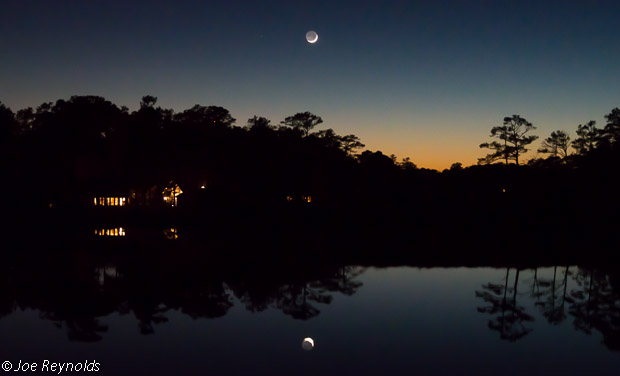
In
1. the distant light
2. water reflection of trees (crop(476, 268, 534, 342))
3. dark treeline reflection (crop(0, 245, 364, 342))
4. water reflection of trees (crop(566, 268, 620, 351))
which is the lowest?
dark treeline reflection (crop(0, 245, 364, 342))

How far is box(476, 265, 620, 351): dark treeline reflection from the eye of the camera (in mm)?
11198

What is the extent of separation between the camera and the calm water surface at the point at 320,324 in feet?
28.9

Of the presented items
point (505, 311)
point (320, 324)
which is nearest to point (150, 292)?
point (320, 324)

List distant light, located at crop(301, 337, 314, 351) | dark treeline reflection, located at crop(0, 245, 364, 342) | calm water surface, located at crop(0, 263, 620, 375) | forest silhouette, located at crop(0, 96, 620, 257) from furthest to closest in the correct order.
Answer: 1. forest silhouette, located at crop(0, 96, 620, 257)
2. dark treeline reflection, located at crop(0, 245, 364, 342)
3. distant light, located at crop(301, 337, 314, 351)
4. calm water surface, located at crop(0, 263, 620, 375)

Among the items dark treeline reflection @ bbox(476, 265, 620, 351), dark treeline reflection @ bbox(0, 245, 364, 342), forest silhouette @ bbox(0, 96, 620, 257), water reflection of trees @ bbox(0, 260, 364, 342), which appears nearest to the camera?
dark treeline reflection @ bbox(476, 265, 620, 351)

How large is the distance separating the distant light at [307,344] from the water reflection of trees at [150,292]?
5.98 feet

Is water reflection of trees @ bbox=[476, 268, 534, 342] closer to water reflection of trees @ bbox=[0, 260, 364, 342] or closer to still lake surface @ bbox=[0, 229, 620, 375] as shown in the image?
still lake surface @ bbox=[0, 229, 620, 375]

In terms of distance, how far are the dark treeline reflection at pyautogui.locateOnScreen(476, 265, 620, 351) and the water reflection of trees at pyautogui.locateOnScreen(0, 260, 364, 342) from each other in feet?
15.1

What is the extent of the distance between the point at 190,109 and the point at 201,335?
5618cm

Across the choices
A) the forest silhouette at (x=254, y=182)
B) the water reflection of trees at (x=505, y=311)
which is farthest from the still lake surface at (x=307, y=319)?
the forest silhouette at (x=254, y=182)

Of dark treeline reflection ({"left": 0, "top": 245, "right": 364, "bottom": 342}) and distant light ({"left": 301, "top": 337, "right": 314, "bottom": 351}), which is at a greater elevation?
distant light ({"left": 301, "top": 337, "right": 314, "bottom": 351})

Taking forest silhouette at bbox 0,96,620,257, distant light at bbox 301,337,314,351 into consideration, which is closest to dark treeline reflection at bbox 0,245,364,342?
distant light at bbox 301,337,314,351

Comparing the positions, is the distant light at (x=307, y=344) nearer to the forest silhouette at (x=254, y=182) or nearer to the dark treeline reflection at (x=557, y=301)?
the dark treeline reflection at (x=557, y=301)

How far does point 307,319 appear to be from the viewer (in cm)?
1177
